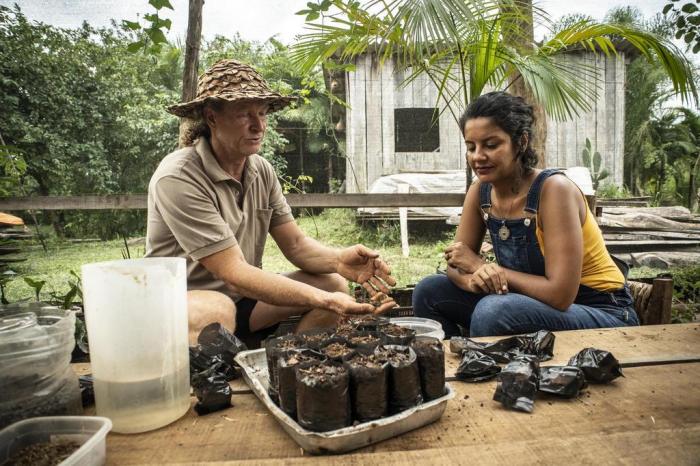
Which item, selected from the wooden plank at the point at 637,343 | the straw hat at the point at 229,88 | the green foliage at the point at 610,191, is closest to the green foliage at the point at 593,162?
the green foliage at the point at 610,191

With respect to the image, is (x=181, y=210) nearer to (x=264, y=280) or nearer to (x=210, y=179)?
(x=210, y=179)

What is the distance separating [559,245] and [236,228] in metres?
1.49

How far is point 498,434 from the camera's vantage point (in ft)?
3.45

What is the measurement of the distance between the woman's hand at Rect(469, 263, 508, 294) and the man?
1.37 feet

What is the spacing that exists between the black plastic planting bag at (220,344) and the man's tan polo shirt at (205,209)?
47cm

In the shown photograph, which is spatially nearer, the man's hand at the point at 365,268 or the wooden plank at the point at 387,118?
the man's hand at the point at 365,268

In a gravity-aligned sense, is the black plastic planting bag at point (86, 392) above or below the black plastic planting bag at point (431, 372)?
below

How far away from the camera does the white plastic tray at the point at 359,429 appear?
966mm

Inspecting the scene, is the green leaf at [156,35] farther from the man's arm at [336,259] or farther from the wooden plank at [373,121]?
the wooden plank at [373,121]

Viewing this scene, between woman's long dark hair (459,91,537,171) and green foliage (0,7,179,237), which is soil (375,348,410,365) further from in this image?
green foliage (0,7,179,237)

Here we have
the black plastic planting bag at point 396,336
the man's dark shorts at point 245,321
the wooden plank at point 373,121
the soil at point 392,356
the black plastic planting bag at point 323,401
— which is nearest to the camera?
the black plastic planting bag at point 323,401

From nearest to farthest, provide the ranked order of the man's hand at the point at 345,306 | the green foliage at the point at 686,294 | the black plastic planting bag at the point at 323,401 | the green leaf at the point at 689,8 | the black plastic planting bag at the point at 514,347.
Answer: the black plastic planting bag at the point at 323,401 → the black plastic planting bag at the point at 514,347 → the man's hand at the point at 345,306 → the green leaf at the point at 689,8 → the green foliage at the point at 686,294

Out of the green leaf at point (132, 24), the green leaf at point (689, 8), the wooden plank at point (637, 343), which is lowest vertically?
the wooden plank at point (637, 343)

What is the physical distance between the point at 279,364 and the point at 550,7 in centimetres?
379
